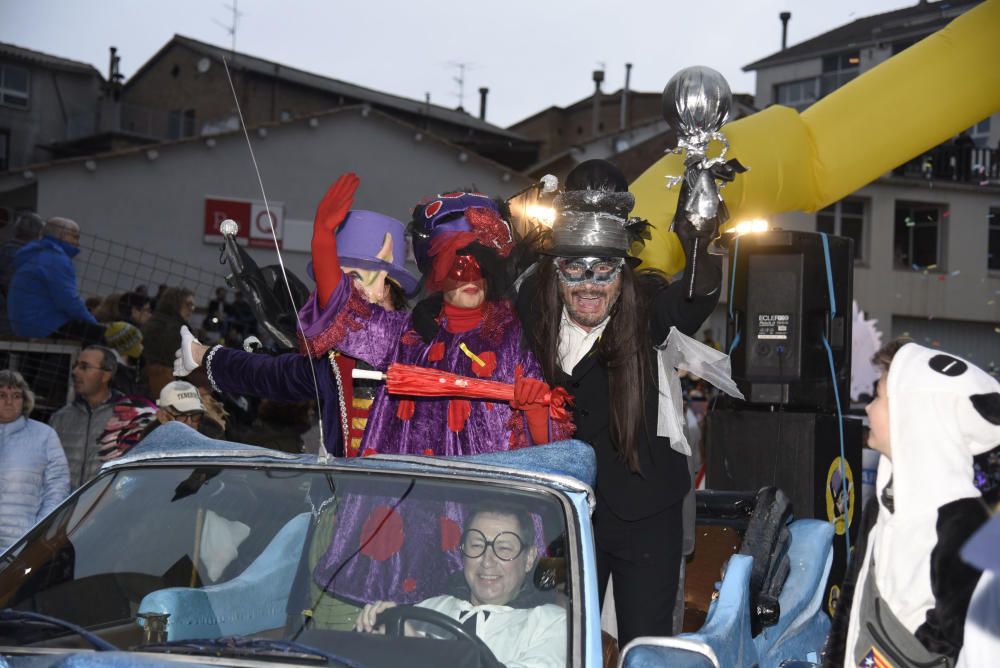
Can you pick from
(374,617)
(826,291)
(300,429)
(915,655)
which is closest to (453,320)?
(374,617)

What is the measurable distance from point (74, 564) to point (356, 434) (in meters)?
1.17

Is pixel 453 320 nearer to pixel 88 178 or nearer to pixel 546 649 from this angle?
pixel 546 649

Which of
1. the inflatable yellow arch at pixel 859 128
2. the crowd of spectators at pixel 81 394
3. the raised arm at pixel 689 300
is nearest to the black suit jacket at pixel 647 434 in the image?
the raised arm at pixel 689 300

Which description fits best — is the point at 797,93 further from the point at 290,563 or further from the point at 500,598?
the point at 500,598

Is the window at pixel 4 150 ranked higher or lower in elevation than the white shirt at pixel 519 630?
higher

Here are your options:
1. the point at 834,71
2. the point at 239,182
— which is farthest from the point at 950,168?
the point at 239,182

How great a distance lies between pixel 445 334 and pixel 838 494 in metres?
3.07

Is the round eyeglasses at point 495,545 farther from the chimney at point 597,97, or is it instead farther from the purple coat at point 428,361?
the chimney at point 597,97

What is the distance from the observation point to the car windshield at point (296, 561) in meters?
2.62

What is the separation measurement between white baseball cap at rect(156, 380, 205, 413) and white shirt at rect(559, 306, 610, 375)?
2987 mm

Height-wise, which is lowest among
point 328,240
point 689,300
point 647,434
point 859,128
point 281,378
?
point 647,434

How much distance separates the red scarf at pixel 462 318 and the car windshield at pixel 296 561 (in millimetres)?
995

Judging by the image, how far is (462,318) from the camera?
3.73 meters

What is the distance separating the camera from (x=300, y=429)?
6211 mm
